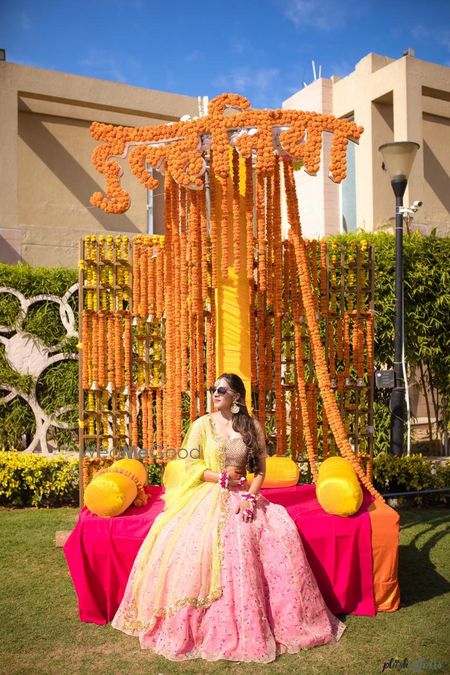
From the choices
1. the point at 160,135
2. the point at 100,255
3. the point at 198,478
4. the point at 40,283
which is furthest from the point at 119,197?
the point at 40,283

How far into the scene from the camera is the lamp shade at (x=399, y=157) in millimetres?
5176

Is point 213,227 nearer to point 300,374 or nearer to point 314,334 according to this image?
point 314,334

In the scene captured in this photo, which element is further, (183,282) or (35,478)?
(35,478)

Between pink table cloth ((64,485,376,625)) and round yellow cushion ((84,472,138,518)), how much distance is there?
46 millimetres

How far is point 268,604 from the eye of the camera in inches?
122

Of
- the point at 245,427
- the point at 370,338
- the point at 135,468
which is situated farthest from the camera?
the point at 370,338

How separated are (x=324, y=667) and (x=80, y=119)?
27.7 ft

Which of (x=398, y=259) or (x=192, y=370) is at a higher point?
(x=398, y=259)

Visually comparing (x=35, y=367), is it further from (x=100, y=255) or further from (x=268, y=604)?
(x=268, y=604)

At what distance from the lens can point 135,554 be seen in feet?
11.3

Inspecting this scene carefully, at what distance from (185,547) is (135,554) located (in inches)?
17.9

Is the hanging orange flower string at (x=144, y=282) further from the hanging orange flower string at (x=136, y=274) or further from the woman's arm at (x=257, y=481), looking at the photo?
the woman's arm at (x=257, y=481)

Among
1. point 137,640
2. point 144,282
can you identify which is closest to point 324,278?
point 144,282

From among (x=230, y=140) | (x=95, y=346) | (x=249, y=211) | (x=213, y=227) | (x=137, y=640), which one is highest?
(x=230, y=140)
